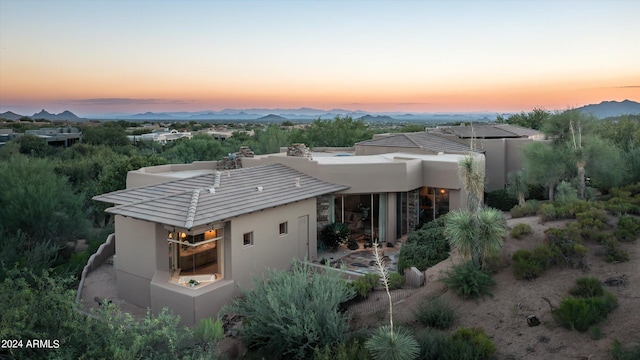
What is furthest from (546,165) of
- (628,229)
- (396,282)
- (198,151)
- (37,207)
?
(198,151)

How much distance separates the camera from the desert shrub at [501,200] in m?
27.0

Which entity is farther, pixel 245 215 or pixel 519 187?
pixel 519 187

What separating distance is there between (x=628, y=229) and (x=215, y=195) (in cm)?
Answer: 1397

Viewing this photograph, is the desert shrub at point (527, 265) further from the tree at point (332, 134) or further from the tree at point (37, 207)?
the tree at point (332, 134)

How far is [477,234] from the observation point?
12.7 metres

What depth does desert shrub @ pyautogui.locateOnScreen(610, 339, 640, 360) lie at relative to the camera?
8.19 metres

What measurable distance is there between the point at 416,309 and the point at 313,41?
3173 centimetres

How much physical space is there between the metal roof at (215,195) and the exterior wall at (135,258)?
94cm

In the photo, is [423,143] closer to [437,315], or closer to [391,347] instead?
[437,315]

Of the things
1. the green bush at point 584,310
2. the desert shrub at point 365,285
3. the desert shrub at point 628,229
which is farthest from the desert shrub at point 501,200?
the green bush at point 584,310

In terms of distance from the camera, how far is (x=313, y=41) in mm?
39188

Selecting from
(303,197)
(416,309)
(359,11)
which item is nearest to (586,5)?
(359,11)

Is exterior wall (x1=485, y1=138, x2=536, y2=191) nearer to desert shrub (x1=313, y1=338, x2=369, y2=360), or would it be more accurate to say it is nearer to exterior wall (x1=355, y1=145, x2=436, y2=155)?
exterior wall (x1=355, y1=145, x2=436, y2=155)

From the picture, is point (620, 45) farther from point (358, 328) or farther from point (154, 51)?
point (154, 51)
